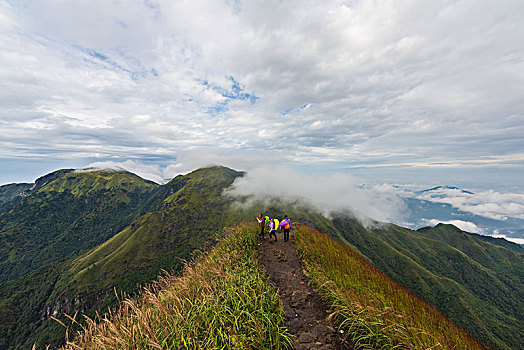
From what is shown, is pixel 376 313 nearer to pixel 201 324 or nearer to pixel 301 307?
Result: pixel 301 307

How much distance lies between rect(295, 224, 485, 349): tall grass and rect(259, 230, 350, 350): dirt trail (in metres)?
0.32

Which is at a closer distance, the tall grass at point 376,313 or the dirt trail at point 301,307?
the tall grass at point 376,313

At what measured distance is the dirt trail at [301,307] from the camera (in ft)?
15.1

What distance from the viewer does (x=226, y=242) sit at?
35.6ft

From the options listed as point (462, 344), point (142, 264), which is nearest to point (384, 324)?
point (462, 344)

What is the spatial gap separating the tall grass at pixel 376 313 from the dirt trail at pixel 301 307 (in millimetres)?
320

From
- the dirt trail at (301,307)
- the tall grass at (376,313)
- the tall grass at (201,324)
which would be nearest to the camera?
Answer: the tall grass at (201,324)

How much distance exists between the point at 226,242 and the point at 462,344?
29.6ft

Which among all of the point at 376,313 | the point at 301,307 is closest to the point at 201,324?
the point at 301,307

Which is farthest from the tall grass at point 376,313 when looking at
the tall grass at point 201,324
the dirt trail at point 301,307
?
the tall grass at point 201,324

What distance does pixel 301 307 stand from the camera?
5.79m

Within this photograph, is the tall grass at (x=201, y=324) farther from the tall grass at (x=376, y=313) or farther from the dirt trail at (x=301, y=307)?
the tall grass at (x=376, y=313)

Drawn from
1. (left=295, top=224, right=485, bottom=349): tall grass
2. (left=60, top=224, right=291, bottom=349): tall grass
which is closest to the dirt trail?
(left=295, top=224, right=485, bottom=349): tall grass

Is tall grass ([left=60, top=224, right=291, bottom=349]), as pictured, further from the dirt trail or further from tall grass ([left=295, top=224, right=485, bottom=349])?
tall grass ([left=295, top=224, right=485, bottom=349])
